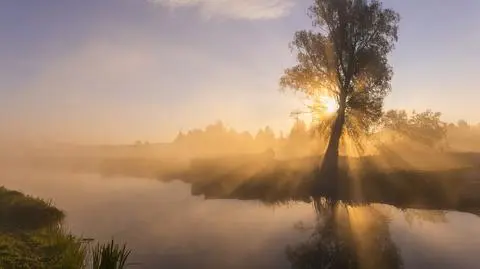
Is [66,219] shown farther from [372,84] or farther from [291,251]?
[372,84]

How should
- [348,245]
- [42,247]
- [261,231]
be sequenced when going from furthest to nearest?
[261,231]
[348,245]
[42,247]

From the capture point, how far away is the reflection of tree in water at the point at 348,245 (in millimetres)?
19312

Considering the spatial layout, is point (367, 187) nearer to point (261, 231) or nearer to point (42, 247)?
point (261, 231)

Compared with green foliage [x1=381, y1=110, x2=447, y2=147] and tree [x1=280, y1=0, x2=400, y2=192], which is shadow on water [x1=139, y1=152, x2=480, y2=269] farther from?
green foliage [x1=381, y1=110, x2=447, y2=147]

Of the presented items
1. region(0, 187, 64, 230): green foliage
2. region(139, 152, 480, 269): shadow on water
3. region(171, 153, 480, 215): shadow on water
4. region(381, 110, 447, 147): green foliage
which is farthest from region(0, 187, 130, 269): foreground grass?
region(381, 110, 447, 147): green foliage

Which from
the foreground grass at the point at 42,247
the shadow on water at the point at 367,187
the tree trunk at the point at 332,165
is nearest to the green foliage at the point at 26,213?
the foreground grass at the point at 42,247

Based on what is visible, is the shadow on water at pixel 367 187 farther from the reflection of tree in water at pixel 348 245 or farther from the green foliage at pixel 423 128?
the green foliage at pixel 423 128

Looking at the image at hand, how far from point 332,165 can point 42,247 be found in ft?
113

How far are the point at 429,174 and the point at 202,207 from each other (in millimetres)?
22000

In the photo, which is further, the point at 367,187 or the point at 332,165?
the point at 332,165

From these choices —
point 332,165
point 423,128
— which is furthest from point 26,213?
point 423,128

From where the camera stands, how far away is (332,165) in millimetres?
47156

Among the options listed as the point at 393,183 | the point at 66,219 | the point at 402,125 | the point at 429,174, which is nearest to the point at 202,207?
the point at 66,219

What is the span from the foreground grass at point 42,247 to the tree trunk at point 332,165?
2450cm
